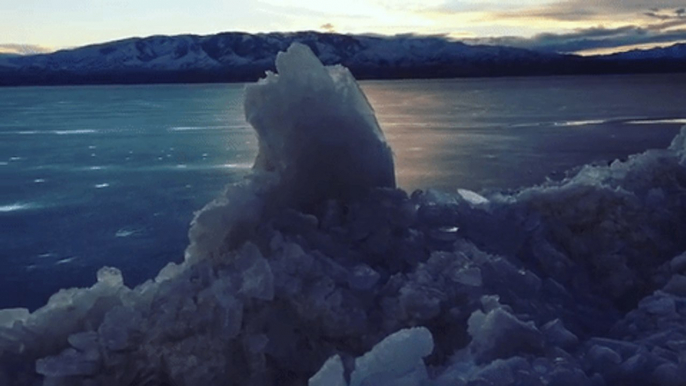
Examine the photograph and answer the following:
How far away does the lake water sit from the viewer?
7047 millimetres

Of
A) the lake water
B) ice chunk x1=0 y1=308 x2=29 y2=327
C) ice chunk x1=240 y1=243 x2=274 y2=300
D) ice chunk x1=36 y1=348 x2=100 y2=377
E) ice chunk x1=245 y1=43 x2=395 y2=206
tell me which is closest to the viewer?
ice chunk x1=36 y1=348 x2=100 y2=377

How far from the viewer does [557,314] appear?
256cm

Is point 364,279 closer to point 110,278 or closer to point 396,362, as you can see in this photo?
point 396,362

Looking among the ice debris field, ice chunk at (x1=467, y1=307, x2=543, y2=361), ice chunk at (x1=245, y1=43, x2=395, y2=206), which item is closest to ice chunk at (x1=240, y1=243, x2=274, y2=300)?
the ice debris field

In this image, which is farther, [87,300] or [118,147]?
[118,147]

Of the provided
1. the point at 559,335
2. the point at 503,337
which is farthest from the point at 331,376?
the point at 559,335

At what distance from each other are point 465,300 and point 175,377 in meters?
0.98

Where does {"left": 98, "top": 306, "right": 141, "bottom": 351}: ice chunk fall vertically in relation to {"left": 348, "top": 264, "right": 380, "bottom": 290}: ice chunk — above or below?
below

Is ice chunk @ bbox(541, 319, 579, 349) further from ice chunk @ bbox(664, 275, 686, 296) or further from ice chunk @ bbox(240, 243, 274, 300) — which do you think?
ice chunk @ bbox(240, 243, 274, 300)

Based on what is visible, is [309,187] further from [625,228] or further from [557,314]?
[625,228]

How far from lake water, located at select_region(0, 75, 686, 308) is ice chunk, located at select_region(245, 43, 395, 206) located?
1315 mm

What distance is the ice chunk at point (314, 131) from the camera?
9.73 feet

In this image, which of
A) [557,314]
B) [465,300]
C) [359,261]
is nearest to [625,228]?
[557,314]

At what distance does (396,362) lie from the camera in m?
2.01
